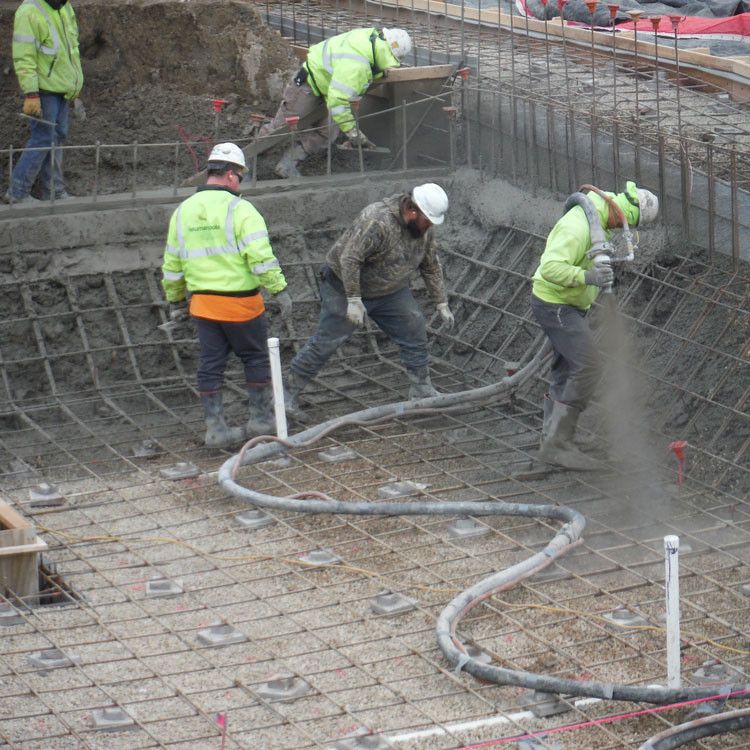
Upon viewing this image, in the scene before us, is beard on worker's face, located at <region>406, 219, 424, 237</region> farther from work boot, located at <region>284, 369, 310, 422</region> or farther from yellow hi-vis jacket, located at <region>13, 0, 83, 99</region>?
yellow hi-vis jacket, located at <region>13, 0, 83, 99</region>

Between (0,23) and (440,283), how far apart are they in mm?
5397

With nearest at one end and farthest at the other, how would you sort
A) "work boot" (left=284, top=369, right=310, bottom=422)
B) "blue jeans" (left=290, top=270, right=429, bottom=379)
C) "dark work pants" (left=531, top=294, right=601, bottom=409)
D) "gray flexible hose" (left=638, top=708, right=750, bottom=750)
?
"gray flexible hose" (left=638, top=708, right=750, bottom=750)
"dark work pants" (left=531, top=294, right=601, bottom=409)
"blue jeans" (left=290, top=270, right=429, bottom=379)
"work boot" (left=284, top=369, right=310, bottom=422)

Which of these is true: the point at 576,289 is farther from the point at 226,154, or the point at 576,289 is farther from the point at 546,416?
the point at 226,154

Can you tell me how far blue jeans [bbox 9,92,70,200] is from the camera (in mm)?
9484

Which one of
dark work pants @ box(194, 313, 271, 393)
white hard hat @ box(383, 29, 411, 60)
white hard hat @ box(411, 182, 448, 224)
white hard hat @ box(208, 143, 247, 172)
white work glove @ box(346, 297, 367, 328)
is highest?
white hard hat @ box(383, 29, 411, 60)

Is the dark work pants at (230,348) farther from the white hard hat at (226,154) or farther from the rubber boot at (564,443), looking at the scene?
the rubber boot at (564,443)

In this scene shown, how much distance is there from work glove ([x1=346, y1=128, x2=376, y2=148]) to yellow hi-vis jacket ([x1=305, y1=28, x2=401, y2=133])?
9 centimetres

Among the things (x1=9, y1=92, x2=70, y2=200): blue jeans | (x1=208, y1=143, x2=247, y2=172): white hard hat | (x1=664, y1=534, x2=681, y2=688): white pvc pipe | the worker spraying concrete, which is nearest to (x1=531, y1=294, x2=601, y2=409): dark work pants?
the worker spraying concrete

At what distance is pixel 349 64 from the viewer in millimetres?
9930

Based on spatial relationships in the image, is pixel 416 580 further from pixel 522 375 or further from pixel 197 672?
pixel 522 375

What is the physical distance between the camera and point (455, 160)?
1039 cm

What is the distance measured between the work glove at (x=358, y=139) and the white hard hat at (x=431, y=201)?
8.04 feet

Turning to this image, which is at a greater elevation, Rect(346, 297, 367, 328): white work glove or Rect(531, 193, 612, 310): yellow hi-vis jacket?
Rect(531, 193, 612, 310): yellow hi-vis jacket

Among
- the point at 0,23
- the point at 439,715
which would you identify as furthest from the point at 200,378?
the point at 0,23
